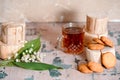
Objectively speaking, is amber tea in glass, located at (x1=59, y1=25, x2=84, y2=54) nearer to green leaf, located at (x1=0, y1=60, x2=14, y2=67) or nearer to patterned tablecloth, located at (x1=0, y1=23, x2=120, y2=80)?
patterned tablecloth, located at (x1=0, y1=23, x2=120, y2=80)

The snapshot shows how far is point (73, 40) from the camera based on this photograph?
81 cm

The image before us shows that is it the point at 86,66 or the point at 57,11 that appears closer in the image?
the point at 86,66

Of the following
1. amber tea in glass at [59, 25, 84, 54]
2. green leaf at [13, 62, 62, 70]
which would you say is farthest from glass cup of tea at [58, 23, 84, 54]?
green leaf at [13, 62, 62, 70]

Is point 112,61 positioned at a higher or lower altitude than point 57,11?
lower

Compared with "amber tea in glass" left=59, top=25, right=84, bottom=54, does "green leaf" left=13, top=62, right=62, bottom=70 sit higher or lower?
lower

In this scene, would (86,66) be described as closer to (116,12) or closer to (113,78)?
(113,78)

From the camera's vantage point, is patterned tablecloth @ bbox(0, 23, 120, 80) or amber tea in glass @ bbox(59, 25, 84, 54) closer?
patterned tablecloth @ bbox(0, 23, 120, 80)

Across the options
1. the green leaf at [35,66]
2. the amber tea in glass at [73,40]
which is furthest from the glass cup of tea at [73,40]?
the green leaf at [35,66]

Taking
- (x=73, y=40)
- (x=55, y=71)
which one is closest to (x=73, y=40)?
(x=73, y=40)

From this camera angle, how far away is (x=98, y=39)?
77 cm

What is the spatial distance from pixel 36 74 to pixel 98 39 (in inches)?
8.2

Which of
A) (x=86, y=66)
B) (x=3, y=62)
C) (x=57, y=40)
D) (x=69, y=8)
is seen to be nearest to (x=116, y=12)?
(x=69, y=8)

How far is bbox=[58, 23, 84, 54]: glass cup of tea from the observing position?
31.8 inches

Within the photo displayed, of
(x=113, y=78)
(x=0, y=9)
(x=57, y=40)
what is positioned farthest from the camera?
(x=0, y=9)
